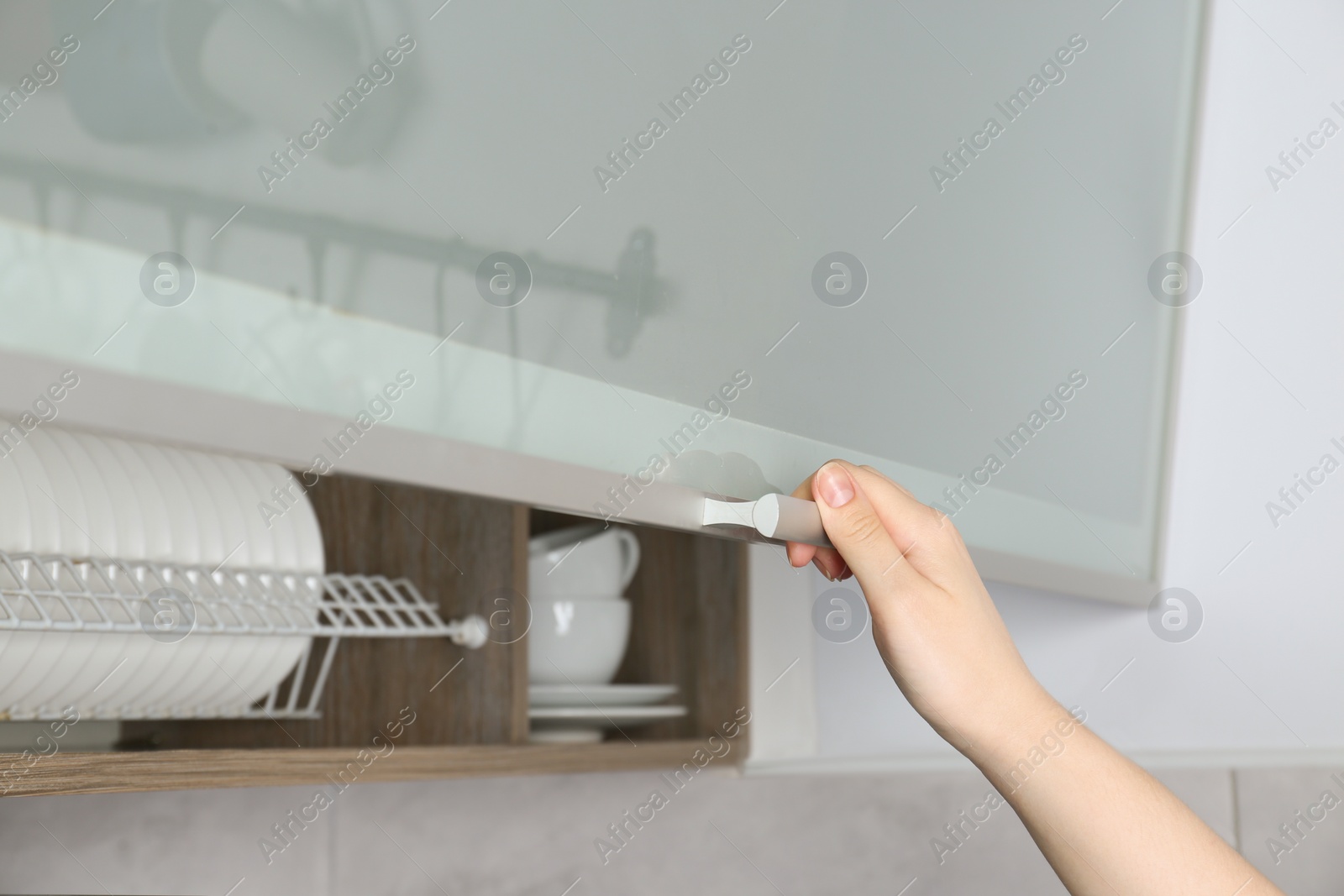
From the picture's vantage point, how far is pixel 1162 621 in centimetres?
97

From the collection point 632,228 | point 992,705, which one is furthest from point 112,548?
point 992,705

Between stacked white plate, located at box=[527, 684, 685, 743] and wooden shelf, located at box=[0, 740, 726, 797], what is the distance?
0.04 meters

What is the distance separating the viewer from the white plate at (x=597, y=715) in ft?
3.03

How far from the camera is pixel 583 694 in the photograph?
37.1 inches

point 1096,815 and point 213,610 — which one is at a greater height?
point 213,610

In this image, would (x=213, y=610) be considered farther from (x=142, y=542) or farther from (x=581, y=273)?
(x=581, y=273)

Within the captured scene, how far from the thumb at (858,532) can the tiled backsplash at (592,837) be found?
0.53m

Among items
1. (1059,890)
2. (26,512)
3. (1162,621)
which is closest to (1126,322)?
(1162,621)

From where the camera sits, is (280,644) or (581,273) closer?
(581,273)

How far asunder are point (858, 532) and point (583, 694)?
0.46 metres

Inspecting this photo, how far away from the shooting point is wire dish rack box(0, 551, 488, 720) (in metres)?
0.59

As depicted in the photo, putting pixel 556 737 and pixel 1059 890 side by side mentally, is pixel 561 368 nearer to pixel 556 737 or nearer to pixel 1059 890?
pixel 556 737

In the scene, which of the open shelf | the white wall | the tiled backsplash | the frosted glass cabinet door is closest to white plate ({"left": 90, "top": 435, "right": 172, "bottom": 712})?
the open shelf

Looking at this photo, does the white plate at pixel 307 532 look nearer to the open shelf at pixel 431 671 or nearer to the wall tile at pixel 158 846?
the open shelf at pixel 431 671
